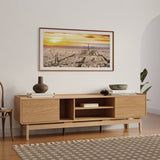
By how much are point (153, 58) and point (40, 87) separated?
151 inches

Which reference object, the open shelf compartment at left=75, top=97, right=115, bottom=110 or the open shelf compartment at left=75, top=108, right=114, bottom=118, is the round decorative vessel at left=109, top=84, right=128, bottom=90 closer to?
the open shelf compartment at left=75, top=97, right=115, bottom=110

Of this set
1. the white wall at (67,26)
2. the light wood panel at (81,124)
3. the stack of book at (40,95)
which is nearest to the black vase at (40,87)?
the stack of book at (40,95)

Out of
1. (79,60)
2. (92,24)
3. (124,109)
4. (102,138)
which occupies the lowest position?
(102,138)

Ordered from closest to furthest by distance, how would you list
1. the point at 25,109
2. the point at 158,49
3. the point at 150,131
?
the point at 25,109
the point at 150,131
the point at 158,49

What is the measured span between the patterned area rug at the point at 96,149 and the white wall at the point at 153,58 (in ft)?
10.7

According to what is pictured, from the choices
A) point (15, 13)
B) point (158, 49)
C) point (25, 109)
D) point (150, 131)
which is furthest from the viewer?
point (158, 49)

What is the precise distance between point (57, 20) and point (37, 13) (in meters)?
0.35

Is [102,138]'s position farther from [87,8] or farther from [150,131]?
[87,8]

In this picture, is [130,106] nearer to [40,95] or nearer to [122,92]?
[122,92]

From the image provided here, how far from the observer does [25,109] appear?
208 inches

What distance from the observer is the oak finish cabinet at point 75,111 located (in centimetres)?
534

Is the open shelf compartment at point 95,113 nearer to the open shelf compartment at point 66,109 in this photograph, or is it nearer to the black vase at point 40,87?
the open shelf compartment at point 66,109

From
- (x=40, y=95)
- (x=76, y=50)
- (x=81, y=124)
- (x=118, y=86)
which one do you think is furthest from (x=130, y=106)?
(x=40, y=95)

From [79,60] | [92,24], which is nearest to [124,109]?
[79,60]
